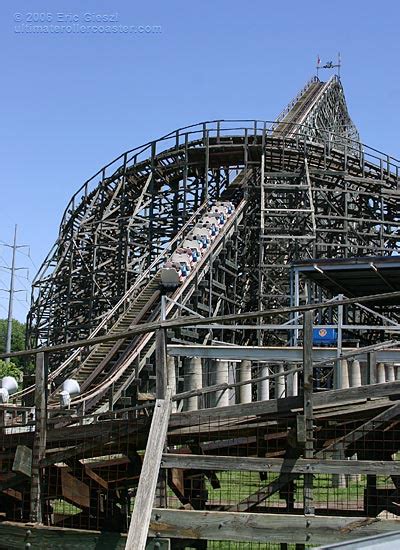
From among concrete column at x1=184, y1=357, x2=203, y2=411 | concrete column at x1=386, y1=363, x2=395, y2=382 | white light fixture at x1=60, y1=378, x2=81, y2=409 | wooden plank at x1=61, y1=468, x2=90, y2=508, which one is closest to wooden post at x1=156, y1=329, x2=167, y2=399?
wooden plank at x1=61, y1=468, x2=90, y2=508

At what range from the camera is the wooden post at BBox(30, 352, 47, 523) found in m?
7.59

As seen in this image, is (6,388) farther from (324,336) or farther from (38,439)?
(38,439)

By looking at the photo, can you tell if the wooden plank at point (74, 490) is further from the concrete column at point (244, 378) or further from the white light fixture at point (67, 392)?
the concrete column at point (244, 378)

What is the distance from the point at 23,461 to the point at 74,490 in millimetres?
671

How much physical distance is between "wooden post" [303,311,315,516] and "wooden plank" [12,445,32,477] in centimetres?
257

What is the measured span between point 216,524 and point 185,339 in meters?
15.9

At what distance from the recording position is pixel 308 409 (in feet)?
22.7

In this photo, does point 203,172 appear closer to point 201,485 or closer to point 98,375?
point 98,375

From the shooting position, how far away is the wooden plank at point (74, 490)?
25.6 ft

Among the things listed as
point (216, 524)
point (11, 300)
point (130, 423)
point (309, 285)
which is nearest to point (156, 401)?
point (130, 423)

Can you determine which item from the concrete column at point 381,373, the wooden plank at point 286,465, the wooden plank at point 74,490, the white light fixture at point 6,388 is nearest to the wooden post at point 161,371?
the wooden plank at point 286,465

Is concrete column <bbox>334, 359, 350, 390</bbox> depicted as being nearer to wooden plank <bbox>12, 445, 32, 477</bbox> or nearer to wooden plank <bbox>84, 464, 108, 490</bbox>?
wooden plank <bbox>84, 464, 108, 490</bbox>

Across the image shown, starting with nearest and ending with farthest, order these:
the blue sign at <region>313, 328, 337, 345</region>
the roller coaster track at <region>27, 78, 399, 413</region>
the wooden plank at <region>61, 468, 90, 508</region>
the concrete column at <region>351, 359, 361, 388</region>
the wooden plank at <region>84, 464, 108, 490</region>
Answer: the wooden plank at <region>61, 468, 90, 508</region> < the wooden plank at <region>84, 464, 108, 490</region> < the concrete column at <region>351, 359, 361, 388</region> < the blue sign at <region>313, 328, 337, 345</region> < the roller coaster track at <region>27, 78, 399, 413</region>

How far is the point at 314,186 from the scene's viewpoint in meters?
29.6
